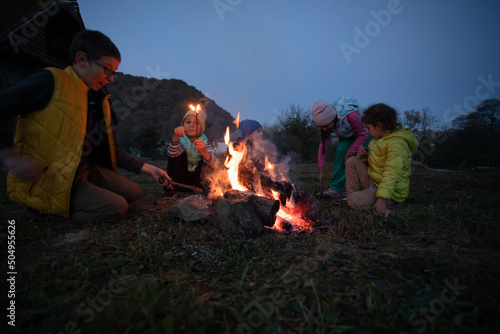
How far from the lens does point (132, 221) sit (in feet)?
9.33

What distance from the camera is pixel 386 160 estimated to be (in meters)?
3.27

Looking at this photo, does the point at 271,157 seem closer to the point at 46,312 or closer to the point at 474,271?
the point at 474,271

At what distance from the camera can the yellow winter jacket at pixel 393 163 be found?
3080 millimetres

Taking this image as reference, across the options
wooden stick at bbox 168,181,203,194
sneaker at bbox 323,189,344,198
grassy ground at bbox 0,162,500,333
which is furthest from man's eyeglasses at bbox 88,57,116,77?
sneaker at bbox 323,189,344,198

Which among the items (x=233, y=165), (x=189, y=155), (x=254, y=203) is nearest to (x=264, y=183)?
(x=233, y=165)

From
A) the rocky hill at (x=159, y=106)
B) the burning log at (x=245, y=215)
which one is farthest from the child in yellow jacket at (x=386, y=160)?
the rocky hill at (x=159, y=106)

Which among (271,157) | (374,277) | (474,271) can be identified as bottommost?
(374,277)

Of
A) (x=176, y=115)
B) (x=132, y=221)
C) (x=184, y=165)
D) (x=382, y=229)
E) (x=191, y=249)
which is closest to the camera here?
(x=191, y=249)

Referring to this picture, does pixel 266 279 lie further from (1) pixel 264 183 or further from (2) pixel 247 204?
(1) pixel 264 183

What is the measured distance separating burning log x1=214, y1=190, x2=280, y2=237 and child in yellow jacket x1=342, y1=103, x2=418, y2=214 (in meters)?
1.53

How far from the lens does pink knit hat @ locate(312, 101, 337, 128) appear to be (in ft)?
14.8

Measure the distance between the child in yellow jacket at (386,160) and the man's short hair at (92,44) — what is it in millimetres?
3643

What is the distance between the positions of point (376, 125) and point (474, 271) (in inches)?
98.9

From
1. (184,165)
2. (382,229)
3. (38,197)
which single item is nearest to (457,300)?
(382,229)
